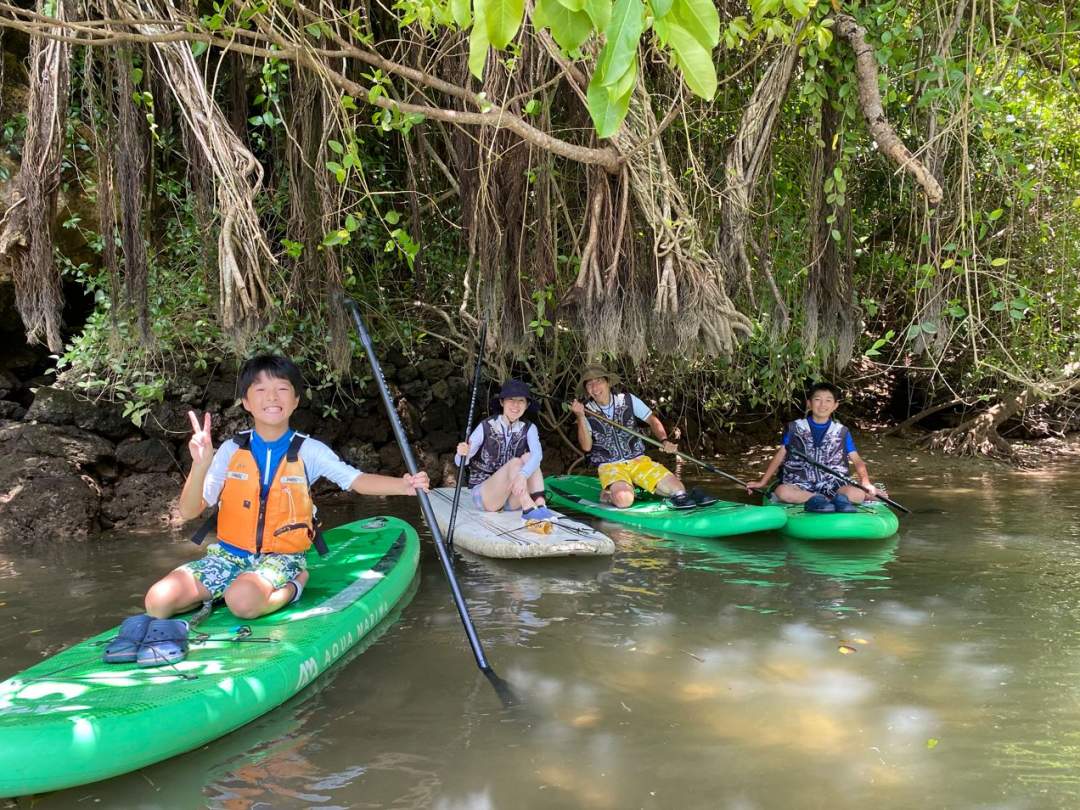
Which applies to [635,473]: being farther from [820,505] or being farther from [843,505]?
[843,505]

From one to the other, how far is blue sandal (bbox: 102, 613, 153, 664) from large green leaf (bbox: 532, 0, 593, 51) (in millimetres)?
2563

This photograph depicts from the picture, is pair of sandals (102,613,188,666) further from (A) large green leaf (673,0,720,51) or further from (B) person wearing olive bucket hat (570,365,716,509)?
(B) person wearing olive bucket hat (570,365,716,509)

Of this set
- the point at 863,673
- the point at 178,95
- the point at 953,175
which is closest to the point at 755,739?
the point at 863,673

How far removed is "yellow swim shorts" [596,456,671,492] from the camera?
6531 millimetres

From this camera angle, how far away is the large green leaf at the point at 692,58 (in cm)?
123

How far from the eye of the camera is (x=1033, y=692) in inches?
120

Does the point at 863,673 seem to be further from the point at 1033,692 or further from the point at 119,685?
the point at 119,685

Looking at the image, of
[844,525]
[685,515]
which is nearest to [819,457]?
[844,525]

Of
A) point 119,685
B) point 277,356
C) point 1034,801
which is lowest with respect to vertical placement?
point 1034,801

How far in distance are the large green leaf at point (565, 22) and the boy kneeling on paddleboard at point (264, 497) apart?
247 cm

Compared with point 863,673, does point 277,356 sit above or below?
above

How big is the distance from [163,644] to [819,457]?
4.73 m

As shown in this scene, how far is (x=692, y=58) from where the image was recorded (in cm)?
125

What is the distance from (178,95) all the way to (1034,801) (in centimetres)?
458
